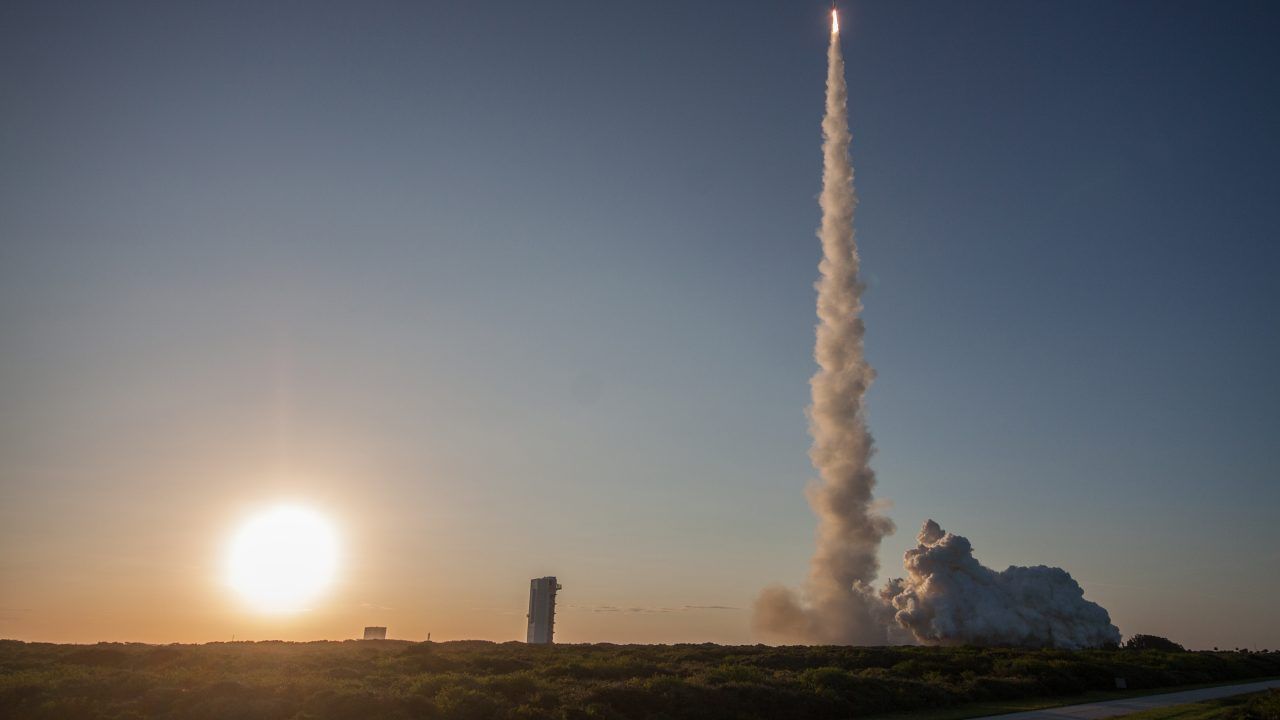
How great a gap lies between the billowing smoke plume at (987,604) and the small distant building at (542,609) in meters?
36.0

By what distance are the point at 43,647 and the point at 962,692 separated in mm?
60060

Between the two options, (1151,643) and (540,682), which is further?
(1151,643)

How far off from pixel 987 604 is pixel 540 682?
2429 inches

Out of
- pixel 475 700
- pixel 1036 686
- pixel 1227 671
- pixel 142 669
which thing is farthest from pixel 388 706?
pixel 1227 671

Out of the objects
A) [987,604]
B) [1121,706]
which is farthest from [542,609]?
[1121,706]

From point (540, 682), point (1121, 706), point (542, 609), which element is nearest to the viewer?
point (1121, 706)

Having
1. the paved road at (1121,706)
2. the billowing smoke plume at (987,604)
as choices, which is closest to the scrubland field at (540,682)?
the paved road at (1121,706)

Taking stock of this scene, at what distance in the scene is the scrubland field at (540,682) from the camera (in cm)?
3250

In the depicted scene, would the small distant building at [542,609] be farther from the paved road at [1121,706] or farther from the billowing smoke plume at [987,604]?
the paved road at [1121,706]

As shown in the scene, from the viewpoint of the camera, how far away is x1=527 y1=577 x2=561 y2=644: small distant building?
83125 millimetres

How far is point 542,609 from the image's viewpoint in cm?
8381

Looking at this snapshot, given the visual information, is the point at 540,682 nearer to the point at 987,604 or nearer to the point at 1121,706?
the point at 1121,706

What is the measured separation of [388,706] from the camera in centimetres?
3225

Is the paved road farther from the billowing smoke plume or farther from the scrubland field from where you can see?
the billowing smoke plume
